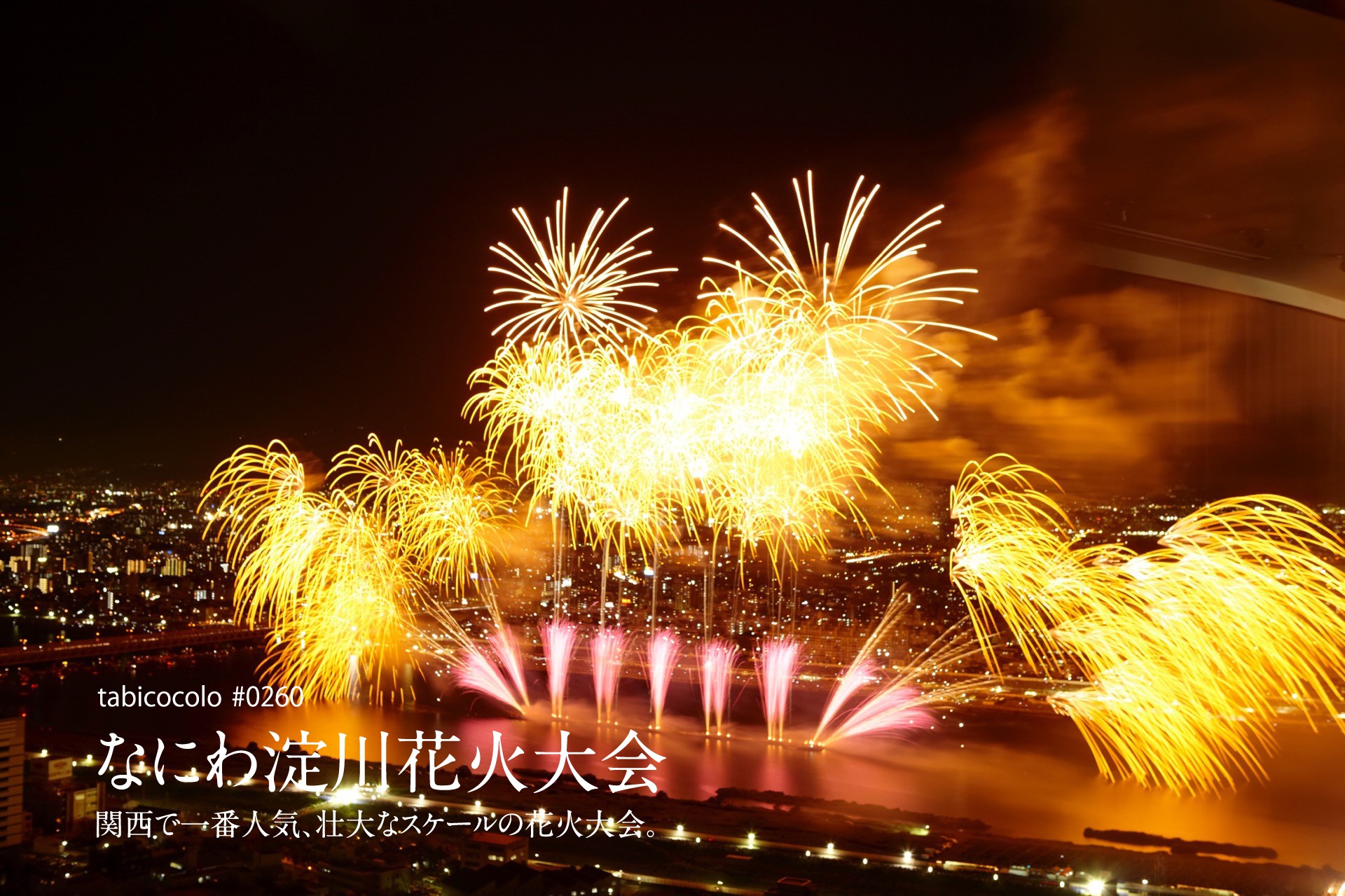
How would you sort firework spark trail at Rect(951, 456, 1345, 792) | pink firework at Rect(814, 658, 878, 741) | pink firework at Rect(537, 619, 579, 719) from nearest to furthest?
firework spark trail at Rect(951, 456, 1345, 792), pink firework at Rect(814, 658, 878, 741), pink firework at Rect(537, 619, 579, 719)

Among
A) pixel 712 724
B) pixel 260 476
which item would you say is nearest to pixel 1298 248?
pixel 260 476

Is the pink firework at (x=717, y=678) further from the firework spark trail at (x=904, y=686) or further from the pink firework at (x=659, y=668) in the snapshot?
the firework spark trail at (x=904, y=686)

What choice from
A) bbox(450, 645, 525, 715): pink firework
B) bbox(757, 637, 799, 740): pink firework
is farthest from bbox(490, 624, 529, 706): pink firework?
bbox(757, 637, 799, 740): pink firework

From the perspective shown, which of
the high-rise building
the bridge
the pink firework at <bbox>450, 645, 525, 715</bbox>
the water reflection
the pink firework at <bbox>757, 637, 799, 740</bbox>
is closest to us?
the high-rise building

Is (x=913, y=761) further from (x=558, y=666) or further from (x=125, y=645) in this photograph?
(x=125, y=645)

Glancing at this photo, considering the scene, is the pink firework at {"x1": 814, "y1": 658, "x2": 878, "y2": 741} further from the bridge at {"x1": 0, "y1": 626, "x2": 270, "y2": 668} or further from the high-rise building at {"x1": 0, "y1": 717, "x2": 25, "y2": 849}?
the bridge at {"x1": 0, "y1": 626, "x2": 270, "y2": 668}

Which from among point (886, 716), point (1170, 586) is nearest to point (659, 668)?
point (886, 716)

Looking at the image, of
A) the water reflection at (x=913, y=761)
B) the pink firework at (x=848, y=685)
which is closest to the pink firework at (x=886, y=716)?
the pink firework at (x=848, y=685)
